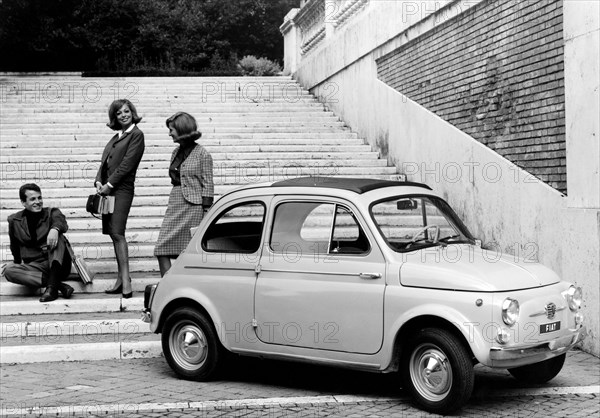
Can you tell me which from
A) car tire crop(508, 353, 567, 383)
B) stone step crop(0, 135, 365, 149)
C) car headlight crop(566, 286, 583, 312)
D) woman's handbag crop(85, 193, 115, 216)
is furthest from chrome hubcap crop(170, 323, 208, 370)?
stone step crop(0, 135, 365, 149)

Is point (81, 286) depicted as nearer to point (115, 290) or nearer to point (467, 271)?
point (115, 290)

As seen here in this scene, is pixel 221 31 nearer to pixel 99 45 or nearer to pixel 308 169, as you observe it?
pixel 99 45

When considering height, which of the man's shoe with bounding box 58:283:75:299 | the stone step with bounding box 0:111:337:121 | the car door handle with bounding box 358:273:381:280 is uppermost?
the stone step with bounding box 0:111:337:121

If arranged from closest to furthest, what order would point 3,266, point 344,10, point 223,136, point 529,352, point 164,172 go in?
point 529,352 → point 3,266 → point 164,172 → point 223,136 → point 344,10

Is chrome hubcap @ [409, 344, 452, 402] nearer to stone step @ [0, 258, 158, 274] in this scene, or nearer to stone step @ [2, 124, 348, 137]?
stone step @ [0, 258, 158, 274]

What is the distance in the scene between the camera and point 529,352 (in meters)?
6.38

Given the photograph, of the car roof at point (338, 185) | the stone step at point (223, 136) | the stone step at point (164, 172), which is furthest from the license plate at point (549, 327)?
the stone step at point (223, 136)

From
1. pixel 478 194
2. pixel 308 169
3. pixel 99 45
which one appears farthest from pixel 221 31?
pixel 478 194

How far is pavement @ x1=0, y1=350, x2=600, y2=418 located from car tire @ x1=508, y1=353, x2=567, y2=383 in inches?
2.7

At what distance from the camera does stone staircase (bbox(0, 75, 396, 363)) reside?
892cm

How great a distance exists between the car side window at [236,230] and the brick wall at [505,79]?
3.57m

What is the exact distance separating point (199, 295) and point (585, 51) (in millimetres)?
4311

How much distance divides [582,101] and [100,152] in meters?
8.57

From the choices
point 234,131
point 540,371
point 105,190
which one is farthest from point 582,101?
point 234,131
